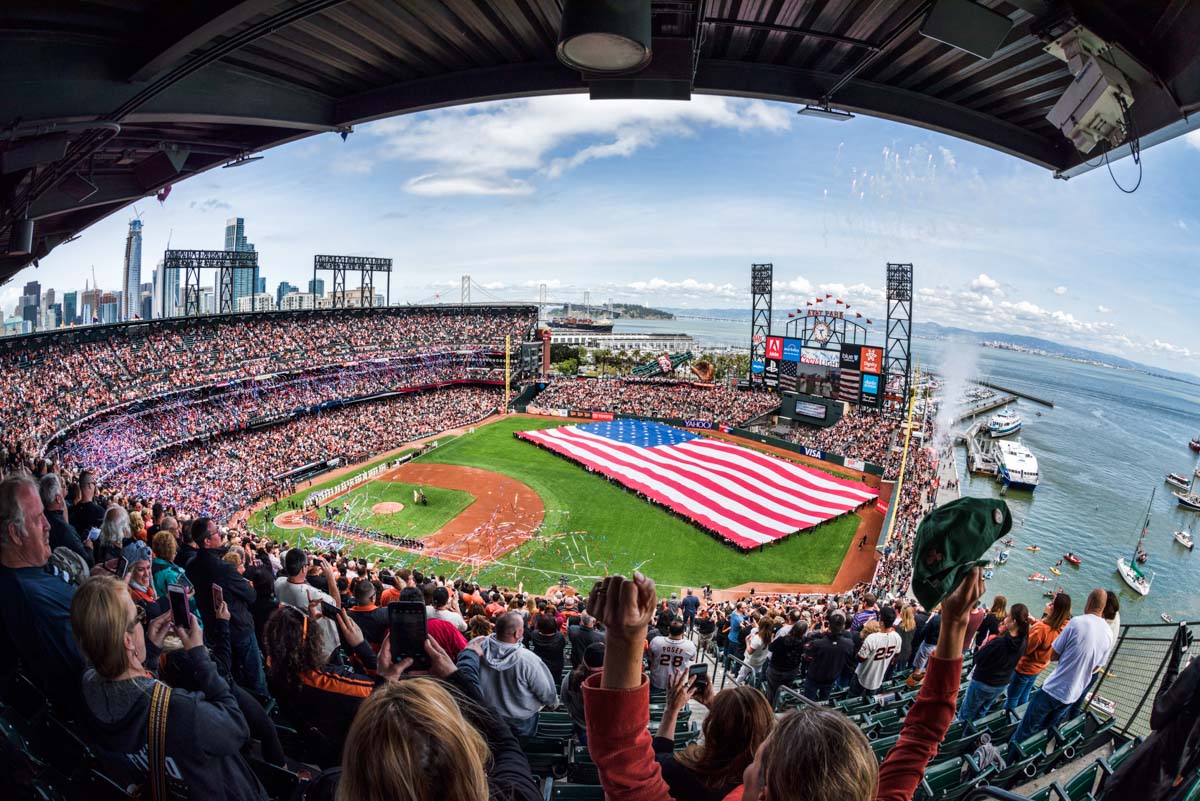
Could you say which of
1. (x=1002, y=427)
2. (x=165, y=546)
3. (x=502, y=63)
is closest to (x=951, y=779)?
(x=165, y=546)

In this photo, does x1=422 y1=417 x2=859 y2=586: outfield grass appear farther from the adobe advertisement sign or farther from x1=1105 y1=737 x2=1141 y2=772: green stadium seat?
x1=1105 y1=737 x2=1141 y2=772: green stadium seat

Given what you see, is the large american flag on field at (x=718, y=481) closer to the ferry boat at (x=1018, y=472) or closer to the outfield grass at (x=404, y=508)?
the outfield grass at (x=404, y=508)

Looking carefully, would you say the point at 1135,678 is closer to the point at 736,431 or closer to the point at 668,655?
the point at 668,655

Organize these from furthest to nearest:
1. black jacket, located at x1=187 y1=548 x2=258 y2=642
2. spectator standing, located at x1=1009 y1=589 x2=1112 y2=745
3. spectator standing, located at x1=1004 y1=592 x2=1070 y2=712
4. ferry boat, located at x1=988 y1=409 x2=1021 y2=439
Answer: ferry boat, located at x1=988 y1=409 x2=1021 y2=439, spectator standing, located at x1=1004 y1=592 x2=1070 y2=712, spectator standing, located at x1=1009 y1=589 x2=1112 y2=745, black jacket, located at x1=187 y1=548 x2=258 y2=642

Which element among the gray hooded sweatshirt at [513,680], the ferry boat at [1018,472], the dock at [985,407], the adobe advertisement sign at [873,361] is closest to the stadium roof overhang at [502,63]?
the gray hooded sweatshirt at [513,680]

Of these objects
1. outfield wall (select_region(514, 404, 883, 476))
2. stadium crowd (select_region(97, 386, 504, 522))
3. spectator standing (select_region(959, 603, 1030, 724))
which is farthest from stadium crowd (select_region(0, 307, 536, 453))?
spectator standing (select_region(959, 603, 1030, 724))

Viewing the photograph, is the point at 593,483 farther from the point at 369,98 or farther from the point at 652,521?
the point at 369,98
